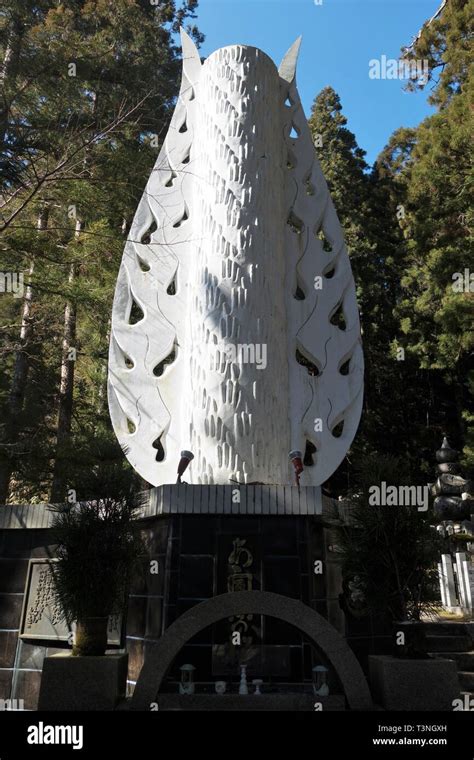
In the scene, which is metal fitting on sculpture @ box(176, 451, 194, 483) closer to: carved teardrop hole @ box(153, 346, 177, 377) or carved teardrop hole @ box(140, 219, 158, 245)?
carved teardrop hole @ box(153, 346, 177, 377)

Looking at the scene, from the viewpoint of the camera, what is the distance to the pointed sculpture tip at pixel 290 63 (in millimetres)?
10742

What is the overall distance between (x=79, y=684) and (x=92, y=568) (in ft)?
2.91

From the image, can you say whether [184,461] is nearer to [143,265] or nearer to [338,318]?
[143,265]

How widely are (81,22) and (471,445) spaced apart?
15.3 m

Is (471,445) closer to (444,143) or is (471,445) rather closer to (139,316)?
(444,143)

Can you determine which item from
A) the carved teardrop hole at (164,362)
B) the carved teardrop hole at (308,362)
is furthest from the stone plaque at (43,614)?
the carved teardrop hole at (308,362)

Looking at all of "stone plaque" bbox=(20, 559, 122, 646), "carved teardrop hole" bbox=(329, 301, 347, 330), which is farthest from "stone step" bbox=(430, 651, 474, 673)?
"carved teardrop hole" bbox=(329, 301, 347, 330)

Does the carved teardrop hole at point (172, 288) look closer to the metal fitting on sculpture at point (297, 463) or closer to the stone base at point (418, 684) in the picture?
the metal fitting on sculpture at point (297, 463)

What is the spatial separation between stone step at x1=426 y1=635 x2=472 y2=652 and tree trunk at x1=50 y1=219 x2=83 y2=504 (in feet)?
21.7

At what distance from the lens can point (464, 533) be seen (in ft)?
37.3

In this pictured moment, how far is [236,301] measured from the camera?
8148mm

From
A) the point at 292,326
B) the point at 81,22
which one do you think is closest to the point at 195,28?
the point at 81,22

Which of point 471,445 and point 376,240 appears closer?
point 471,445

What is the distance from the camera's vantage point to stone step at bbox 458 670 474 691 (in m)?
6.38
